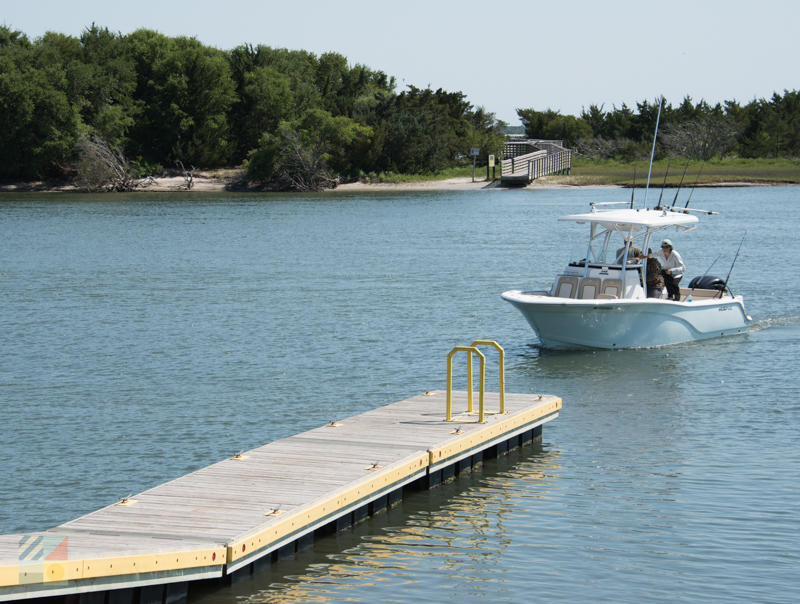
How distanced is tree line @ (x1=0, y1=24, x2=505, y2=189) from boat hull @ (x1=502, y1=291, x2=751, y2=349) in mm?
77012

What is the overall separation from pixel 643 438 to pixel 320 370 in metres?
7.04

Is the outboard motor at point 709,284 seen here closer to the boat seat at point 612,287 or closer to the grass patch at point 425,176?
the boat seat at point 612,287

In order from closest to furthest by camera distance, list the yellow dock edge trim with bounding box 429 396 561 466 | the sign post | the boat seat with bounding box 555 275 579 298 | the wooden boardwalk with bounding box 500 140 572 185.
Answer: the yellow dock edge trim with bounding box 429 396 561 466
the boat seat with bounding box 555 275 579 298
the wooden boardwalk with bounding box 500 140 572 185
the sign post

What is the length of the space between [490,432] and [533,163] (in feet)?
298

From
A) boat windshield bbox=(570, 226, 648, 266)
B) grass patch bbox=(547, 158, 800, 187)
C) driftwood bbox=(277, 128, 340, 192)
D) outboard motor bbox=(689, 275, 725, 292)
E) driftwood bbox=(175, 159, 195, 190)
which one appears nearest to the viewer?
boat windshield bbox=(570, 226, 648, 266)

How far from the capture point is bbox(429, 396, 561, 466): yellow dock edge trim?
11.9 meters

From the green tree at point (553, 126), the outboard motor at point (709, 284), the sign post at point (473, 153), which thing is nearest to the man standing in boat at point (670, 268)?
the outboard motor at point (709, 284)

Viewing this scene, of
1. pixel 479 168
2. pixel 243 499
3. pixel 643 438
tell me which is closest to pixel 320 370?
pixel 643 438

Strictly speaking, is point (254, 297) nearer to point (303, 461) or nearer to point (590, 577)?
point (303, 461)

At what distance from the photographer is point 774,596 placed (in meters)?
9.30

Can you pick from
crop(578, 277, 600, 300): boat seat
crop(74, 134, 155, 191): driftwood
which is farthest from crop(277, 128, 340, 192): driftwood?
crop(578, 277, 600, 300): boat seat

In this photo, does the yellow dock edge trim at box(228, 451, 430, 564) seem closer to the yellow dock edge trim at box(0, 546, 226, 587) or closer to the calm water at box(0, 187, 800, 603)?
the yellow dock edge trim at box(0, 546, 226, 587)

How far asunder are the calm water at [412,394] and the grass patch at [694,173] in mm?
58752

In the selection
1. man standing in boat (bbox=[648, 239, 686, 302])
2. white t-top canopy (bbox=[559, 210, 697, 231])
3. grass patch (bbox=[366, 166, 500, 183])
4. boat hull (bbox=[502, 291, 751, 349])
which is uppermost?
grass patch (bbox=[366, 166, 500, 183])
